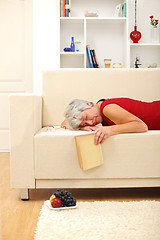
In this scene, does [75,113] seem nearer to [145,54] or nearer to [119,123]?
[119,123]

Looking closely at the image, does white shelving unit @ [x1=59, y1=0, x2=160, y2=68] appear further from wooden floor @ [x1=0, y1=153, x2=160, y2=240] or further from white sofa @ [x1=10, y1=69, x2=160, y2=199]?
white sofa @ [x1=10, y1=69, x2=160, y2=199]

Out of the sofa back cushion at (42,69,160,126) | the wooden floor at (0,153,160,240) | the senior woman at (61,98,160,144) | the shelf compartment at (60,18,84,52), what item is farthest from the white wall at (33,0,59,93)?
the senior woman at (61,98,160,144)

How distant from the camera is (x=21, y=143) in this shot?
215 centimetres

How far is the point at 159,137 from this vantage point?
7.14 ft

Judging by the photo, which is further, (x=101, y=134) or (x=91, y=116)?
(x=91, y=116)

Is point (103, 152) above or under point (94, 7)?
under

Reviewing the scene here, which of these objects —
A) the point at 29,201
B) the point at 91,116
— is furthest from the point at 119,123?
the point at 29,201

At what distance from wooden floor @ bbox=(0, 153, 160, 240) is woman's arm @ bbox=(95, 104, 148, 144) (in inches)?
17.5

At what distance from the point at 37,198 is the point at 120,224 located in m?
0.75

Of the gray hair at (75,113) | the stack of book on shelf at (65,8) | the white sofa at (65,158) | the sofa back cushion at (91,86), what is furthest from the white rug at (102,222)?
the stack of book on shelf at (65,8)

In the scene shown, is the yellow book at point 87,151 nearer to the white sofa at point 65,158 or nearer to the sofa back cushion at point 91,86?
the white sofa at point 65,158

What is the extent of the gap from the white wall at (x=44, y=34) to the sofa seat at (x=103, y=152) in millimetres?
2390

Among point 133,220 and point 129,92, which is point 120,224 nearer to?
point 133,220

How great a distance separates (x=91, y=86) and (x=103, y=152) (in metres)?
0.87
